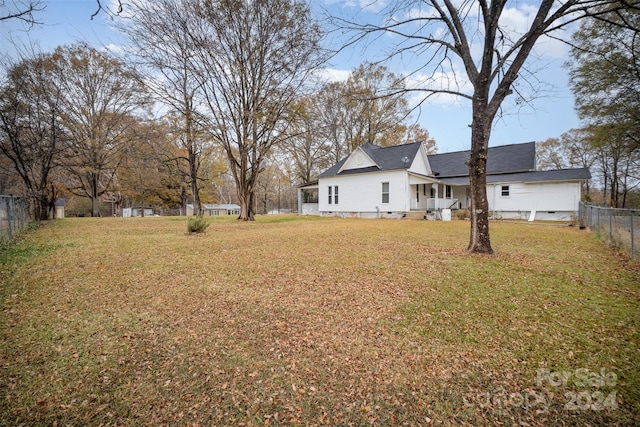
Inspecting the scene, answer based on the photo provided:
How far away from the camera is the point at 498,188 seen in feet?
71.1

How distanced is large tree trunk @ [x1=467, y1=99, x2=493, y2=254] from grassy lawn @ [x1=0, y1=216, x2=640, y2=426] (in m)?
1.24

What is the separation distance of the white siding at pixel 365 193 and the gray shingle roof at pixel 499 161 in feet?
25.6

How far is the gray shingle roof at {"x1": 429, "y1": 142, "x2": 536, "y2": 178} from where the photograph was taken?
22359 mm

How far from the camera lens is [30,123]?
13562 mm

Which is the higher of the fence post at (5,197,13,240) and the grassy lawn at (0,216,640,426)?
the fence post at (5,197,13,240)

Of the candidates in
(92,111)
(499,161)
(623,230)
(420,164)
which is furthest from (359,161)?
(92,111)

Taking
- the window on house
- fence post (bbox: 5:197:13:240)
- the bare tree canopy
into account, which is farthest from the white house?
fence post (bbox: 5:197:13:240)

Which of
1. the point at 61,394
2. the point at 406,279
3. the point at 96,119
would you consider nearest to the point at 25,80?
the point at 96,119

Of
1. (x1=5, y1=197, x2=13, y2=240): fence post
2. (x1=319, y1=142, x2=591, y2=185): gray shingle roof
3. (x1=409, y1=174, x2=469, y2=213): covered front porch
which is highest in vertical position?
(x1=319, y1=142, x2=591, y2=185): gray shingle roof

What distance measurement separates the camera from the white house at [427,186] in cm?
1958

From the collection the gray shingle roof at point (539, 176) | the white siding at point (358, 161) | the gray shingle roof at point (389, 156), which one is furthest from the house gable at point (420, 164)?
the white siding at point (358, 161)

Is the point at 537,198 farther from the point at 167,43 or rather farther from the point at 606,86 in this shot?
the point at 167,43

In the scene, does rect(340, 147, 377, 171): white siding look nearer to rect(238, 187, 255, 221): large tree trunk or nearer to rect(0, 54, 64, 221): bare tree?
rect(238, 187, 255, 221): large tree trunk

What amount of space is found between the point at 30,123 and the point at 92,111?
8946mm
